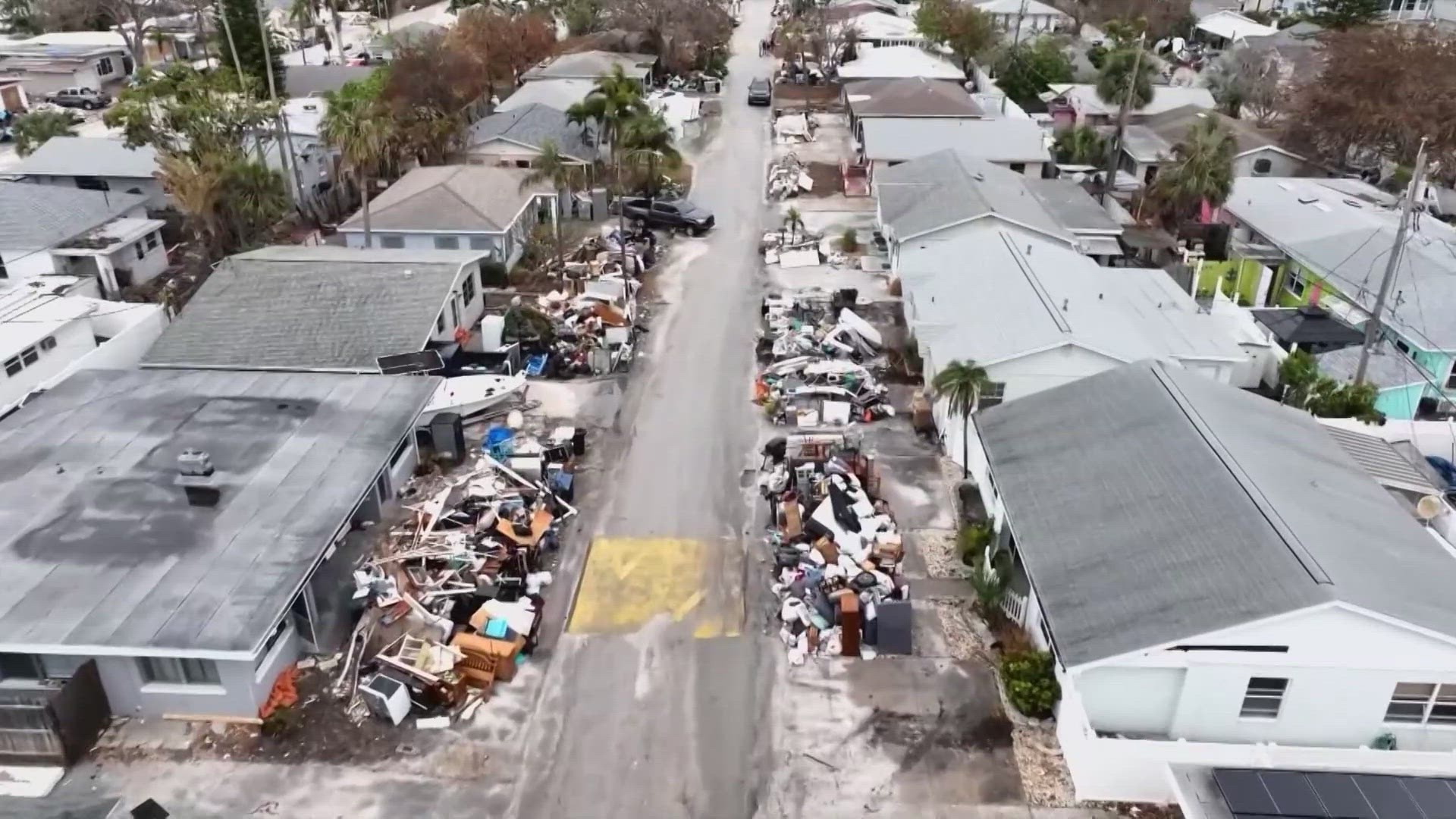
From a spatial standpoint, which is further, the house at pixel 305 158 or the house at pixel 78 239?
the house at pixel 305 158

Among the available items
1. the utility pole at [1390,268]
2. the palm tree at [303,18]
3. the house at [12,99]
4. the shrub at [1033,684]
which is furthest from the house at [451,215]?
the house at [12,99]

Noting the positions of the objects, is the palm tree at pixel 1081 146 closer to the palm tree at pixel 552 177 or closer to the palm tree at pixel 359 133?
the palm tree at pixel 552 177

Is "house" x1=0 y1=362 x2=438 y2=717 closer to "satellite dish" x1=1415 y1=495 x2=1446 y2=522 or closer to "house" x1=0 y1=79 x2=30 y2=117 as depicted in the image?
"satellite dish" x1=1415 y1=495 x2=1446 y2=522

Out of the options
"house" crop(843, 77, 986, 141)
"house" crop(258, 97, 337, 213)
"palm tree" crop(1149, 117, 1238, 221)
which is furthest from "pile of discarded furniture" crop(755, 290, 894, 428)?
"house" crop(258, 97, 337, 213)

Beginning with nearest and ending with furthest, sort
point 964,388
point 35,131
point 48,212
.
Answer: point 964,388
point 48,212
point 35,131

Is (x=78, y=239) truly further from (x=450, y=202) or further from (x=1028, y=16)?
(x=1028, y=16)

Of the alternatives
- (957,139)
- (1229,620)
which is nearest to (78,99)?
(957,139)
